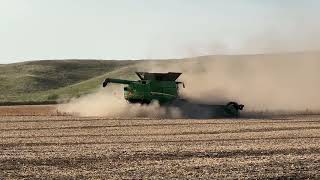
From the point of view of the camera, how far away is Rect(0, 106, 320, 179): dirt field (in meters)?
17.4

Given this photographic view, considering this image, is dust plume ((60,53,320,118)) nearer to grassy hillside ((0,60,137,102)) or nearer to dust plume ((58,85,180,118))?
dust plume ((58,85,180,118))

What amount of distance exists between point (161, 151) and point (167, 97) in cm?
2310

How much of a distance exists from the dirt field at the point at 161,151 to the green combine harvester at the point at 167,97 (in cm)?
843

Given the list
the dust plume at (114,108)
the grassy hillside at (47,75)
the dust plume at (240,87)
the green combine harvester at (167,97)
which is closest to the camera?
the green combine harvester at (167,97)

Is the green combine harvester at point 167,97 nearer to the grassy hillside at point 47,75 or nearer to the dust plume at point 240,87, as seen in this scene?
the dust plume at point 240,87

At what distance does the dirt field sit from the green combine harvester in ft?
27.6

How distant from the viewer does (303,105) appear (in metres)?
54.3

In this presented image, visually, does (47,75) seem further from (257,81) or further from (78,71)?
(257,81)

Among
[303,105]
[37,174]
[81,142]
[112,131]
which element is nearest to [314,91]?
[303,105]

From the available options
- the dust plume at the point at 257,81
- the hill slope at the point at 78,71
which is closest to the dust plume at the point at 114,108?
the dust plume at the point at 257,81

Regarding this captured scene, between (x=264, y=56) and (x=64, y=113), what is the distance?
27177 millimetres

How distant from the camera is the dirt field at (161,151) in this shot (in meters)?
17.4

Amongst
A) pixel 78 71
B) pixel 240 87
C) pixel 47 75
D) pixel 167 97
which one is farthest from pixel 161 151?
pixel 78 71

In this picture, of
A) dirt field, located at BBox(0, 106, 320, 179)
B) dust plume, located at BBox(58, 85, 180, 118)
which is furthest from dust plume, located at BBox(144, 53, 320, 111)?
dirt field, located at BBox(0, 106, 320, 179)
